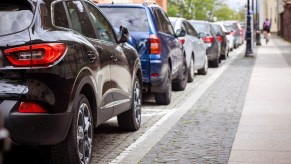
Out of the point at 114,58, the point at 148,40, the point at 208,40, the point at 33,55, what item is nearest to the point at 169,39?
the point at 148,40

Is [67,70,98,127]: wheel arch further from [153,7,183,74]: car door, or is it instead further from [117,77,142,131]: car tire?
[153,7,183,74]: car door

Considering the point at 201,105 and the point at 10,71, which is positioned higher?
the point at 10,71

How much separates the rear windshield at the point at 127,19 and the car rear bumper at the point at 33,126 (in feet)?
18.5

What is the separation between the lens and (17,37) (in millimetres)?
5145

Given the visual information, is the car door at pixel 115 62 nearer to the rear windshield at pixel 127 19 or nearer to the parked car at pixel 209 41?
the rear windshield at pixel 127 19

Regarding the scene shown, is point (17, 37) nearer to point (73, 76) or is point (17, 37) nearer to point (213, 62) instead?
point (73, 76)

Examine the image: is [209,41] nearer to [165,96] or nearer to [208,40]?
[208,40]

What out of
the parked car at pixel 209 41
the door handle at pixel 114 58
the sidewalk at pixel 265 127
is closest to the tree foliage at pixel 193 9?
the parked car at pixel 209 41

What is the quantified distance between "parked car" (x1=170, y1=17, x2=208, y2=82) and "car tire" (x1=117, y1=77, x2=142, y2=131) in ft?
20.9

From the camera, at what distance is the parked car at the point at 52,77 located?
197 inches

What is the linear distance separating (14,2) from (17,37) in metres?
0.39

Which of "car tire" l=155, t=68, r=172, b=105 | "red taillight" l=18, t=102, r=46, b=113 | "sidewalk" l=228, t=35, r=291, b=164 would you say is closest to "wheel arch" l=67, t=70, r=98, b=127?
"red taillight" l=18, t=102, r=46, b=113

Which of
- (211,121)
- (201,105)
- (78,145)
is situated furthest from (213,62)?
(78,145)

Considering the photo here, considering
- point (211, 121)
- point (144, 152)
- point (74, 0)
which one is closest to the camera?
point (74, 0)
